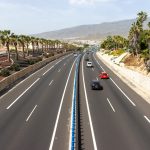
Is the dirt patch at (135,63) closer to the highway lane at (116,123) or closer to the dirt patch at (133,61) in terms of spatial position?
the dirt patch at (133,61)

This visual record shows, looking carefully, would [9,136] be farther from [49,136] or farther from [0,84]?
[0,84]

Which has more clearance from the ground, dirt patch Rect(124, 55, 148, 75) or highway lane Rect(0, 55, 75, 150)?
highway lane Rect(0, 55, 75, 150)

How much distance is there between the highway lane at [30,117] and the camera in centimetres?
2205

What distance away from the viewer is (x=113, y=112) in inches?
1215

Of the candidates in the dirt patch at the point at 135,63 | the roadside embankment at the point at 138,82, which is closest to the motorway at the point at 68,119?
the roadside embankment at the point at 138,82

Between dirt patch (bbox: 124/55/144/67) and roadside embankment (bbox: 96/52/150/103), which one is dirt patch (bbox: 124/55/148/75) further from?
roadside embankment (bbox: 96/52/150/103)

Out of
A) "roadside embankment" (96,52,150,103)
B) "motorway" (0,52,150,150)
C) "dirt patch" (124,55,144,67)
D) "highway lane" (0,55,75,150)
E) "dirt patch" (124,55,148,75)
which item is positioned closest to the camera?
"motorway" (0,52,150,150)

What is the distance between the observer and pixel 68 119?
28000mm

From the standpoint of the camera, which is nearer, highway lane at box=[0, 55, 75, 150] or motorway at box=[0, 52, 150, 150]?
motorway at box=[0, 52, 150, 150]

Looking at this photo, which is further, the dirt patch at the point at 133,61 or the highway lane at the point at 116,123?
the dirt patch at the point at 133,61

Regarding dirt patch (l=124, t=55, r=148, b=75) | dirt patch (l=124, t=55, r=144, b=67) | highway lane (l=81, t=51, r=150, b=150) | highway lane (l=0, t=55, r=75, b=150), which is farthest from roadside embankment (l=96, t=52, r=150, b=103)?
dirt patch (l=124, t=55, r=144, b=67)

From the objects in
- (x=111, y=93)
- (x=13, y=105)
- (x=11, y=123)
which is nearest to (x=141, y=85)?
(x=111, y=93)

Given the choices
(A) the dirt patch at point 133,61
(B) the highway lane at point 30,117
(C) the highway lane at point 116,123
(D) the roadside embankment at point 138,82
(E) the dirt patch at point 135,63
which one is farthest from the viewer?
(A) the dirt patch at point 133,61

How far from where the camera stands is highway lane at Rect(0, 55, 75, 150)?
22.0 metres
